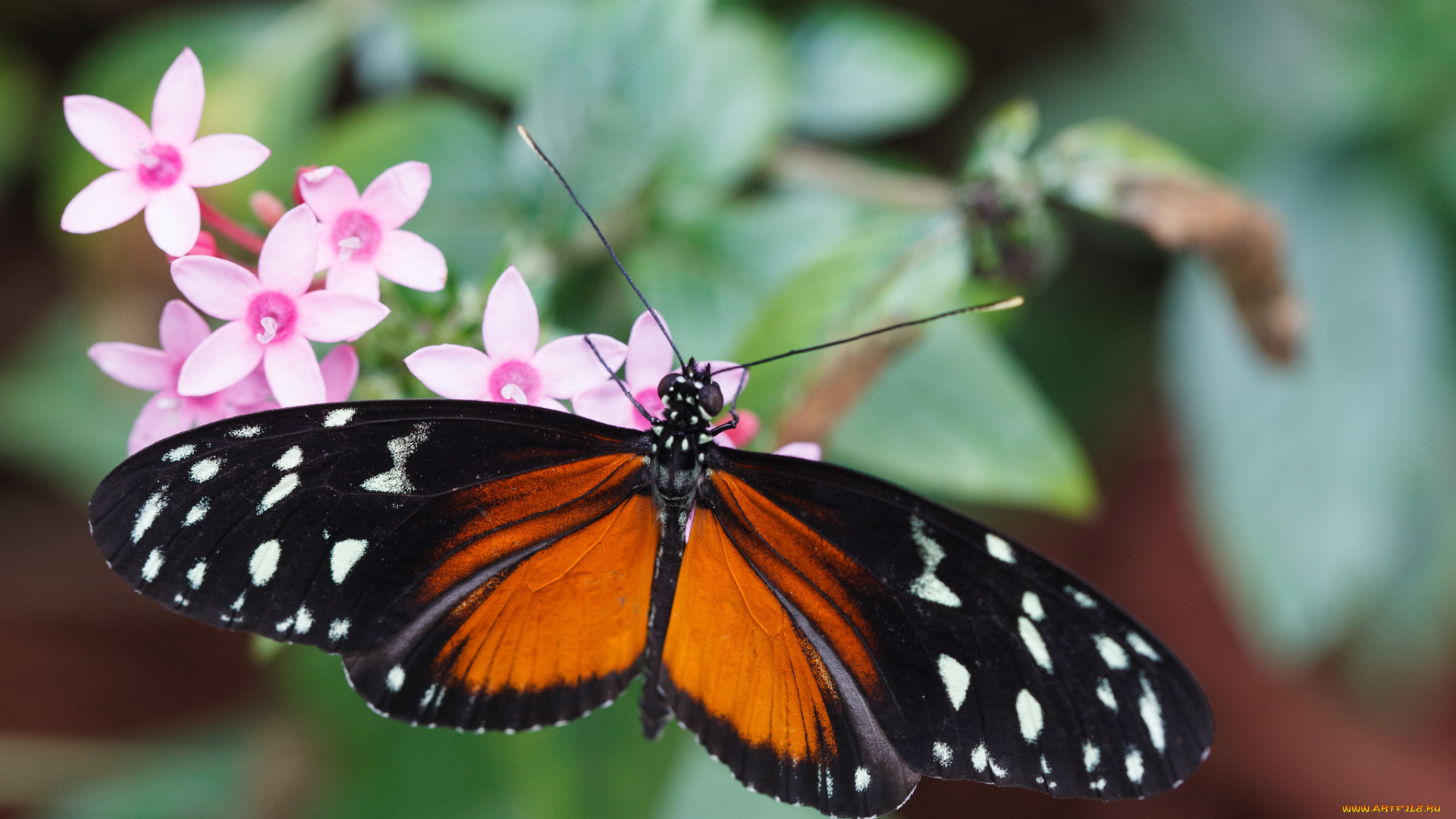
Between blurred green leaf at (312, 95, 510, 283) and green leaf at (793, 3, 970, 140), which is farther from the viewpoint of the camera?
green leaf at (793, 3, 970, 140)

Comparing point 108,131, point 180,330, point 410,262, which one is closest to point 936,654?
point 410,262

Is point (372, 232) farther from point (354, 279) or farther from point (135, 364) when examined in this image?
point (135, 364)

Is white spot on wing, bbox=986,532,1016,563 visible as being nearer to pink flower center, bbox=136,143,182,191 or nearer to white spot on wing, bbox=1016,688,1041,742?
white spot on wing, bbox=1016,688,1041,742

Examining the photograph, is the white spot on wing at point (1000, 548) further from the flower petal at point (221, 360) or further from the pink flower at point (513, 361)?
the flower petal at point (221, 360)

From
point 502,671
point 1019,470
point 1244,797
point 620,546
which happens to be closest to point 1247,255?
point 1019,470

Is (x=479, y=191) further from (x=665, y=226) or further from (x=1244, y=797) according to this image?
(x=1244, y=797)

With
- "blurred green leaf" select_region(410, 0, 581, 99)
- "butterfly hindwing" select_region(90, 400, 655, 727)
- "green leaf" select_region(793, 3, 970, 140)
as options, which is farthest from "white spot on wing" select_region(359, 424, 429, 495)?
"green leaf" select_region(793, 3, 970, 140)
